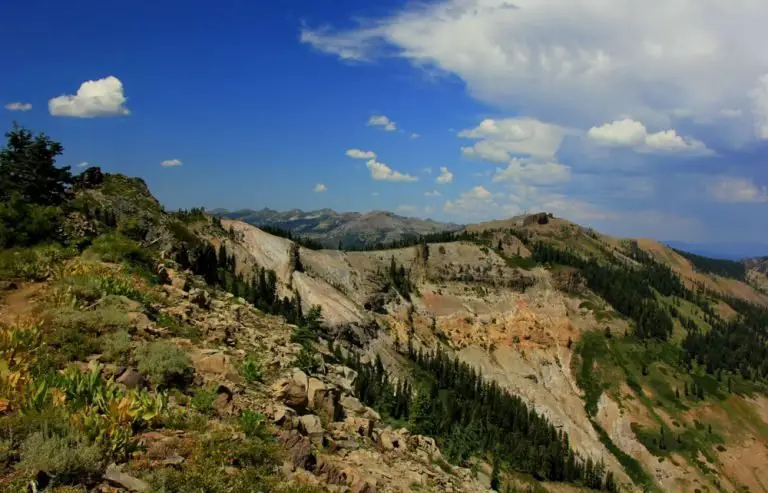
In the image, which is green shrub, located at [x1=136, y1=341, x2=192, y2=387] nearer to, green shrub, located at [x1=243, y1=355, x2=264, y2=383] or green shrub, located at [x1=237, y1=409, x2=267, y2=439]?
green shrub, located at [x1=243, y1=355, x2=264, y2=383]

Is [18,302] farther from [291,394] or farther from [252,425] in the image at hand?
[252,425]

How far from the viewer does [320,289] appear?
154m

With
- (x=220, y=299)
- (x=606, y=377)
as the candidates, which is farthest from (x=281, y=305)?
(x=606, y=377)

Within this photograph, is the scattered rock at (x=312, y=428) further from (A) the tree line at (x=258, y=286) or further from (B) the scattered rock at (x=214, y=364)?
(A) the tree line at (x=258, y=286)

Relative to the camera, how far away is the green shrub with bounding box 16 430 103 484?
10977 millimetres

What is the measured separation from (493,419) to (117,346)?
151989 millimetres

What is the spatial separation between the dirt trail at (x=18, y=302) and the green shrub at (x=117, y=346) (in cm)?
385

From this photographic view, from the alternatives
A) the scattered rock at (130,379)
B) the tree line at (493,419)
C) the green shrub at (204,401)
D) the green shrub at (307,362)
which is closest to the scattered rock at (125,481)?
the green shrub at (204,401)

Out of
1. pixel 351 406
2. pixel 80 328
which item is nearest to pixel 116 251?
pixel 80 328

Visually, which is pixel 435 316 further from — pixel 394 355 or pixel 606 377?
pixel 606 377

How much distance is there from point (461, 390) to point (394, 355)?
81.0ft

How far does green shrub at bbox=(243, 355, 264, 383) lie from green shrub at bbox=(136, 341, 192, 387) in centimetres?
267

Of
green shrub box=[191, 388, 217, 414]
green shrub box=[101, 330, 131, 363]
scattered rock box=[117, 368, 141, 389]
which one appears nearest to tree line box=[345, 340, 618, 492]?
green shrub box=[101, 330, 131, 363]

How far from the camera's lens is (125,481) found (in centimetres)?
1145
